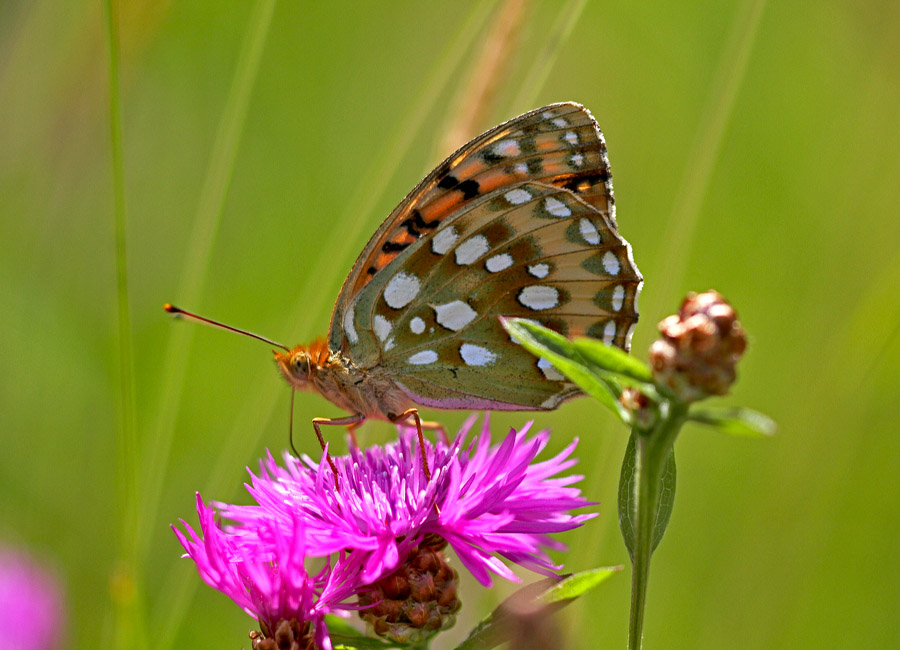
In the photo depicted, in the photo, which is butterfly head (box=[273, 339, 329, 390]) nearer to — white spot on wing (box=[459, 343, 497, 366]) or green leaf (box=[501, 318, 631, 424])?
white spot on wing (box=[459, 343, 497, 366])

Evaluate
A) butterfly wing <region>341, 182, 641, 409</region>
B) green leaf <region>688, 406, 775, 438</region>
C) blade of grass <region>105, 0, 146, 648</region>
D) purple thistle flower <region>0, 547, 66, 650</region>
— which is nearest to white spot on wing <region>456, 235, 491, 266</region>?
butterfly wing <region>341, 182, 641, 409</region>

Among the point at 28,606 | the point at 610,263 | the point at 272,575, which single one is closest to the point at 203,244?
the point at 610,263

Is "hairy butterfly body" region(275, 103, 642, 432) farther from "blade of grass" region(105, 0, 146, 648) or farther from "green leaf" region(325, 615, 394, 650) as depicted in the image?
"green leaf" region(325, 615, 394, 650)

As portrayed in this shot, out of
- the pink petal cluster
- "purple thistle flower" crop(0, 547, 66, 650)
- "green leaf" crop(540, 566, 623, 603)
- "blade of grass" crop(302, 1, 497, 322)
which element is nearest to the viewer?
"green leaf" crop(540, 566, 623, 603)

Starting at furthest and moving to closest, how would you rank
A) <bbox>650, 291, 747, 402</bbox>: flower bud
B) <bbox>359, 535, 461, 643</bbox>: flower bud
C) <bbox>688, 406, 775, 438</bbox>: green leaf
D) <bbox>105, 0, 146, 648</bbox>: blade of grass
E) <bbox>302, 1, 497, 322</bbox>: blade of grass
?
<bbox>302, 1, 497, 322</bbox>: blade of grass < <bbox>105, 0, 146, 648</bbox>: blade of grass < <bbox>359, 535, 461, 643</bbox>: flower bud < <bbox>650, 291, 747, 402</bbox>: flower bud < <bbox>688, 406, 775, 438</bbox>: green leaf

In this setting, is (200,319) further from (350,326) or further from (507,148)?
(507,148)

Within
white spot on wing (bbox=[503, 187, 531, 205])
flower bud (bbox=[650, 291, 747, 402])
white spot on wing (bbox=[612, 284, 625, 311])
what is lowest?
flower bud (bbox=[650, 291, 747, 402])

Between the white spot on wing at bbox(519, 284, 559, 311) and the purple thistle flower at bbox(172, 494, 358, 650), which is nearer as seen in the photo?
the purple thistle flower at bbox(172, 494, 358, 650)

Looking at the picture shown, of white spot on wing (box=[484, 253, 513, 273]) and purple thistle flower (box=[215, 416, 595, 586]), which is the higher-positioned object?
white spot on wing (box=[484, 253, 513, 273])
